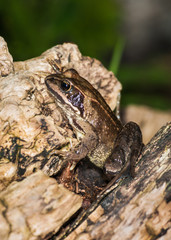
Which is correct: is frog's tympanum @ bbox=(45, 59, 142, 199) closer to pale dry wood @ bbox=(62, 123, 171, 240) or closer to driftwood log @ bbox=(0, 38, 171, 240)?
driftwood log @ bbox=(0, 38, 171, 240)

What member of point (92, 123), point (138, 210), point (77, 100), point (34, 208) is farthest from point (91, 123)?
point (34, 208)

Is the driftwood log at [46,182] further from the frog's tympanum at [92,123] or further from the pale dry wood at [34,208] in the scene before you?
the frog's tympanum at [92,123]

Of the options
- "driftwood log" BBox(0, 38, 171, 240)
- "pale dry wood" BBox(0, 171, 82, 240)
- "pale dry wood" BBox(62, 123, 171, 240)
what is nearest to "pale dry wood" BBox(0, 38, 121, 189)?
"driftwood log" BBox(0, 38, 171, 240)

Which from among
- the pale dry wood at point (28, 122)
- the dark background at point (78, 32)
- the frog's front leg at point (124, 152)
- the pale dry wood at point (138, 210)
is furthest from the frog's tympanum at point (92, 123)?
the dark background at point (78, 32)

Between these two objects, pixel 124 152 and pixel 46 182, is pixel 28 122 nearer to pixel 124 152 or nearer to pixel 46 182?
pixel 46 182

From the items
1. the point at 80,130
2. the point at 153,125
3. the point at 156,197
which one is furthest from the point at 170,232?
the point at 153,125

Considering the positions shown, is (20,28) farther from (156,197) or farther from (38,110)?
(156,197)

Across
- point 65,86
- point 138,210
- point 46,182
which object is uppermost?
point 65,86
